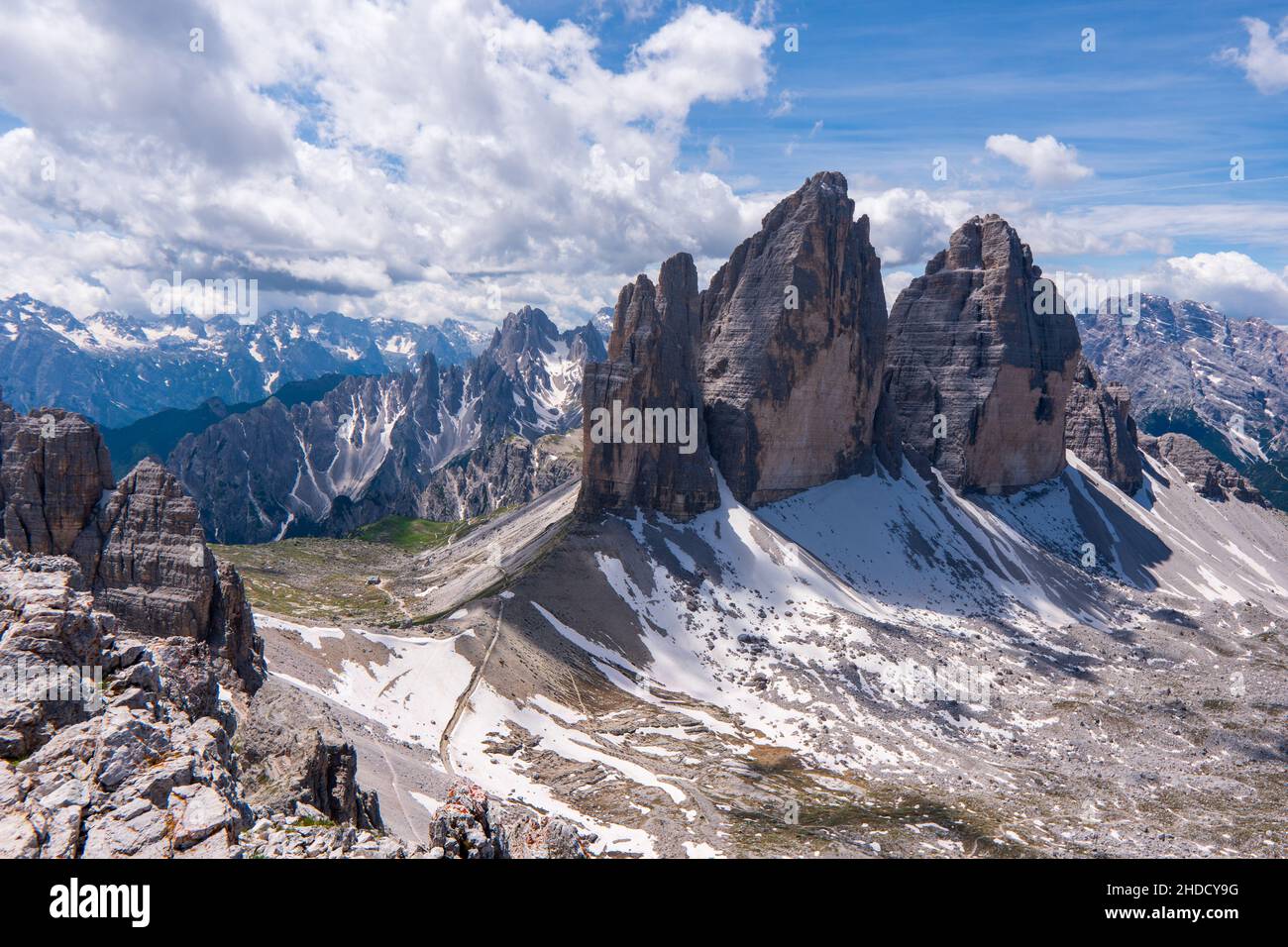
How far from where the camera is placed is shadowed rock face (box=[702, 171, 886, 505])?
10550cm

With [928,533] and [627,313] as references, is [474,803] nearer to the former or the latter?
[627,313]

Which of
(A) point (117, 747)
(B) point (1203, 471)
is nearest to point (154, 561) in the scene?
(A) point (117, 747)

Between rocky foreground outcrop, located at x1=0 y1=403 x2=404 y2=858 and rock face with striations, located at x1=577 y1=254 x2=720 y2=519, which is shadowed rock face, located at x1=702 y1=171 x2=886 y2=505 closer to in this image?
rock face with striations, located at x1=577 y1=254 x2=720 y2=519

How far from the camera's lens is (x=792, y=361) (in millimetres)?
108312

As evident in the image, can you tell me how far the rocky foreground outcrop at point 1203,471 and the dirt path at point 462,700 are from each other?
17882cm

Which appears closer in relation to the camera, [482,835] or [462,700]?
[482,835]

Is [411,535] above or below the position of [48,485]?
below

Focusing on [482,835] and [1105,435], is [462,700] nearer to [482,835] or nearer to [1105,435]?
[482,835]

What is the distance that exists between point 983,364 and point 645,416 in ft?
244

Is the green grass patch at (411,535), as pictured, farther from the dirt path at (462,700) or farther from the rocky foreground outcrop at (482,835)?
the rocky foreground outcrop at (482,835)

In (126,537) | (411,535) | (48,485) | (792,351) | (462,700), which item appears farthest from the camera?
(411,535)

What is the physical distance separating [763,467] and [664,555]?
25815mm

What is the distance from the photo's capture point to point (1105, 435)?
163000 millimetres
